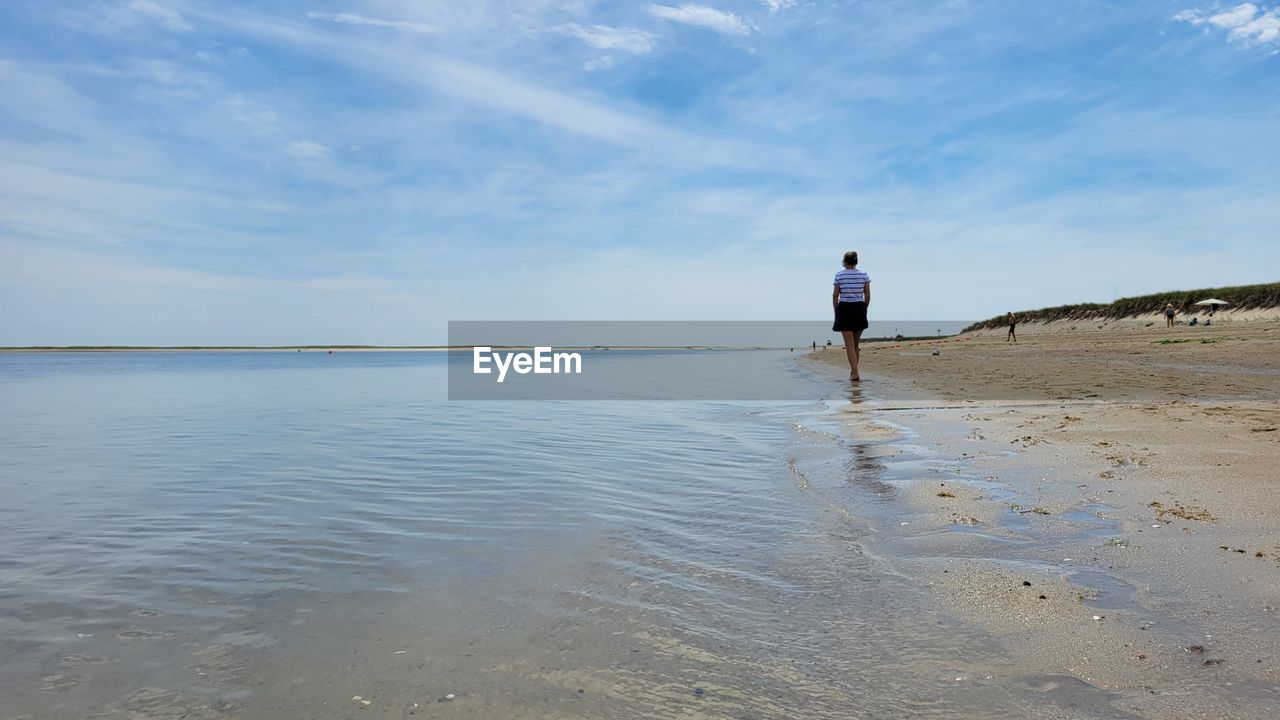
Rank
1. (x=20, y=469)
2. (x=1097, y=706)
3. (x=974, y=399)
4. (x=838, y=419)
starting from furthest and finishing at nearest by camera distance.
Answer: (x=974, y=399) < (x=838, y=419) < (x=20, y=469) < (x=1097, y=706)

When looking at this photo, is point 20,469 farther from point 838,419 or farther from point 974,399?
point 974,399

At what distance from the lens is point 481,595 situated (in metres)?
2.57

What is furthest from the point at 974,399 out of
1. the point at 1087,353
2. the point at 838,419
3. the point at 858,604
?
the point at 1087,353

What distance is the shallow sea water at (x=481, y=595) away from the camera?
1834 millimetres

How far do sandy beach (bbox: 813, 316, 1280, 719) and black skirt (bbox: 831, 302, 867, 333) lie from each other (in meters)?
4.24

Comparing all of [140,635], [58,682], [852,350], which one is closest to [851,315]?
[852,350]

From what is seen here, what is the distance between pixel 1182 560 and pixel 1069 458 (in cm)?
242

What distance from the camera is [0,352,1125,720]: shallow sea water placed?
1834 millimetres

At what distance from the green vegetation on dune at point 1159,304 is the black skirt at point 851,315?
2897cm

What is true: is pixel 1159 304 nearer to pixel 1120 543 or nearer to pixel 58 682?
pixel 1120 543

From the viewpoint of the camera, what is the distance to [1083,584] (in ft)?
8.29

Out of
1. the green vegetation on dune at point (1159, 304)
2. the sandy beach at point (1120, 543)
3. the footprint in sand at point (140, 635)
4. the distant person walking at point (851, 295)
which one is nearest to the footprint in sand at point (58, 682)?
the footprint in sand at point (140, 635)

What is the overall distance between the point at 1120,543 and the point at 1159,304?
42114 millimetres

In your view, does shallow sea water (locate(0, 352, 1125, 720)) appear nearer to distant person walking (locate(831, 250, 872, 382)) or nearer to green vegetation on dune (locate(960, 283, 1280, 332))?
distant person walking (locate(831, 250, 872, 382))
